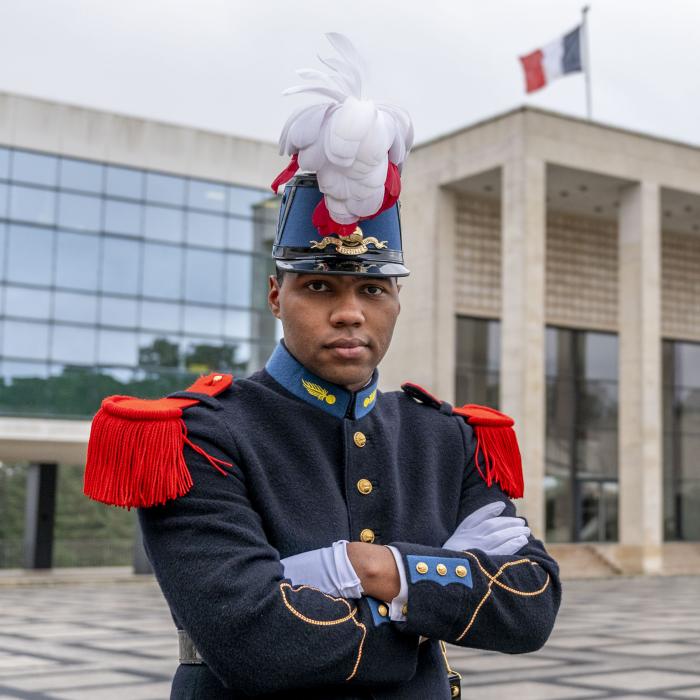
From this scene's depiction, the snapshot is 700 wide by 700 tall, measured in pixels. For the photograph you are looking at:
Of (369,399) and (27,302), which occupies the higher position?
(27,302)

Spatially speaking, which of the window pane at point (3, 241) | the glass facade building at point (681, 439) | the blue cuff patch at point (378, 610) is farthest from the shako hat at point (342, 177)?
the glass facade building at point (681, 439)

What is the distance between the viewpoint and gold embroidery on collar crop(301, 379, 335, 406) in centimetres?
230

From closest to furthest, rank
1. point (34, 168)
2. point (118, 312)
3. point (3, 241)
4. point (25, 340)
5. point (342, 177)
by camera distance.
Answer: point (342, 177)
point (25, 340)
point (3, 241)
point (34, 168)
point (118, 312)

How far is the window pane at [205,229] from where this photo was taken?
30.9 m

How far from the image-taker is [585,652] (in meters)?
10.7

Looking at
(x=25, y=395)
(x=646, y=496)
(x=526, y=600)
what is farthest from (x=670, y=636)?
(x=25, y=395)

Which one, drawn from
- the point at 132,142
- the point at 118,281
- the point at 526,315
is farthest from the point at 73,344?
the point at 526,315

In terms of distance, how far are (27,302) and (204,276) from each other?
194 inches

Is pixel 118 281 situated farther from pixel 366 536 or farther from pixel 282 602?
pixel 282 602

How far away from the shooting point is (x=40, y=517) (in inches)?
1272

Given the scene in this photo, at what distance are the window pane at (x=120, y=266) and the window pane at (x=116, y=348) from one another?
1.16 meters

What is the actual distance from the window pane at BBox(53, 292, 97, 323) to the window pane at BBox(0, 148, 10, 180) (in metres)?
3.18

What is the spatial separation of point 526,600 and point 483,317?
30.0 meters

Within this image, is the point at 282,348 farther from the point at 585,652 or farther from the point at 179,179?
the point at 179,179
